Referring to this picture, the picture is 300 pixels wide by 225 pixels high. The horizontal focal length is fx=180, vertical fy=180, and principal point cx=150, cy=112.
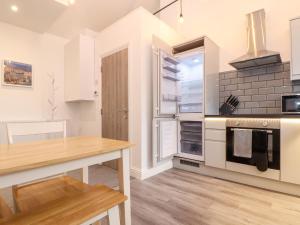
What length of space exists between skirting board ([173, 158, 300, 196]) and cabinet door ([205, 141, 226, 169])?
0.35 ft

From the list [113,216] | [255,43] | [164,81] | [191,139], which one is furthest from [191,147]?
[113,216]

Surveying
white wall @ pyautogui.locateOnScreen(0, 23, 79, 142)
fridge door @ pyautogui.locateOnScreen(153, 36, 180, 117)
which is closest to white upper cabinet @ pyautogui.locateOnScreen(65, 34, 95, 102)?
white wall @ pyautogui.locateOnScreen(0, 23, 79, 142)

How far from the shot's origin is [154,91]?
2533 millimetres

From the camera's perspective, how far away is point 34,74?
11.9ft

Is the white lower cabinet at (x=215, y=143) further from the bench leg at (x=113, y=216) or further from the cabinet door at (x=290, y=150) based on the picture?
the bench leg at (x=113, y=216)

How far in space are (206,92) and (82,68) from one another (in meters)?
2.34

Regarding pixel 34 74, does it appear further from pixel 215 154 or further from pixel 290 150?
pixel 290 150

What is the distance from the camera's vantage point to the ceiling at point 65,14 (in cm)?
270

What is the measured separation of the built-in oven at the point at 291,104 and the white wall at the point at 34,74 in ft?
Result: 12.5

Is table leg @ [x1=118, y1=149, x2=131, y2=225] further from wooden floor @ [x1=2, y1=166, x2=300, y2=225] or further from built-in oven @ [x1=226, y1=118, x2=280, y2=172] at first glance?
built-in oven @ [x1=226, y1=118, x2=280, y2=172]

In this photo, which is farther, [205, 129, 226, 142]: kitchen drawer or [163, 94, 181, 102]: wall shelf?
[163, 94, 181, 102]: wall shelf

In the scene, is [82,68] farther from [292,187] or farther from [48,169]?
[292,187]

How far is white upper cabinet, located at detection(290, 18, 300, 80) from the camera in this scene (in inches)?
88.3

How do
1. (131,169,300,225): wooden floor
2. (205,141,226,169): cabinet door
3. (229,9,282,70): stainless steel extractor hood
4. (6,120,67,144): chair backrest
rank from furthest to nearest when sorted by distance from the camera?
1. (229,9,282,70): stainless steel extractor hood
2. (205,141,226,169): cabinet door
3. (131,169,300,225): wooden floor
4. (6,120,67,144): chair backrest
